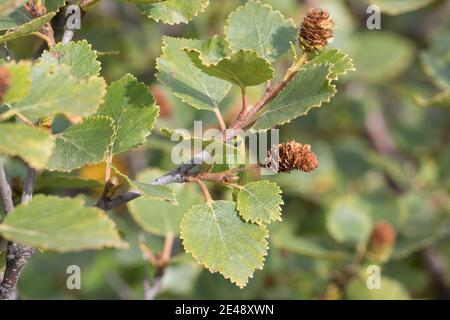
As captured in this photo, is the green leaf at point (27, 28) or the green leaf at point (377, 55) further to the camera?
the green leaf at point (377, 55)

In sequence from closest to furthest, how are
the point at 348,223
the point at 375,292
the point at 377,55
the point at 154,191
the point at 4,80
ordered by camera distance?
the point at 4,80 < the point at 154,191 < the point at 375,292 < the point at 348,223 < the point at 377,55

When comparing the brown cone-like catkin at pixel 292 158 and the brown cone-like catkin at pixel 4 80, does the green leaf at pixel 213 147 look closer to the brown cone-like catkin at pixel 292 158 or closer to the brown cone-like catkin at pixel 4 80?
the brown cone-like catkin at pixel 292 158

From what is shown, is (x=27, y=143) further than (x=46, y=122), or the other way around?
(x=46, y=122)

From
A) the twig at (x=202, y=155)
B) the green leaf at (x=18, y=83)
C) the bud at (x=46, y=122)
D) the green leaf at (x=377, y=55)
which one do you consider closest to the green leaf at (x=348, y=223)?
the green leaf at (x=377, y=55)

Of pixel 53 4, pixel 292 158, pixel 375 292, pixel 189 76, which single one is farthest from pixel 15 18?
pixel 375 292

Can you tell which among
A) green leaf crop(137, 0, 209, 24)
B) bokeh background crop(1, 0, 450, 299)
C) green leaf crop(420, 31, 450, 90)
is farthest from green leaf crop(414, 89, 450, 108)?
green leaf crop(137, 0, 209, 24)

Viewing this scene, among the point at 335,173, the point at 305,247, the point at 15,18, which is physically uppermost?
the point at 15,18

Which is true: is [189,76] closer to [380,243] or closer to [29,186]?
[29,186]
